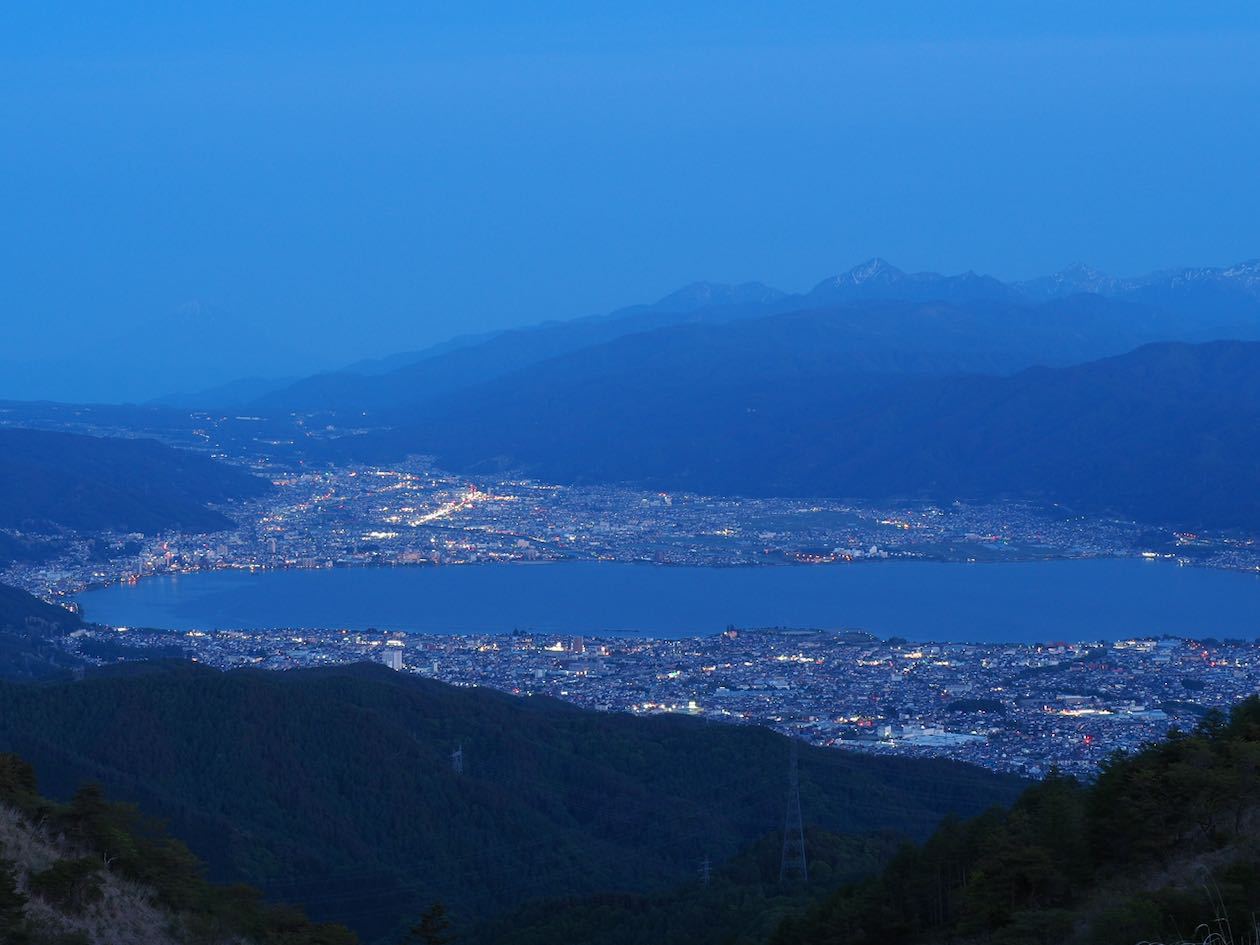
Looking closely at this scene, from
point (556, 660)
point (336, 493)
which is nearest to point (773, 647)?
point (556, 660)

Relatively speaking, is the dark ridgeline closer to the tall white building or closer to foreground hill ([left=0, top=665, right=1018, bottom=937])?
the tall white building

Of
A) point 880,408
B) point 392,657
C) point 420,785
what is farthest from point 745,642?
point 880,408

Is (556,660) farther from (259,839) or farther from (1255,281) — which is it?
(1255,281)

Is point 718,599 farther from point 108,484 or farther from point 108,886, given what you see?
point 108,886

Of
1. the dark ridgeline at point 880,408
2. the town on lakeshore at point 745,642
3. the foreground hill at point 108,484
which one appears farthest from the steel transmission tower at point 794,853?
the dark ridgeline at point 880,408

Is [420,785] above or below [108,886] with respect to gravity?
below

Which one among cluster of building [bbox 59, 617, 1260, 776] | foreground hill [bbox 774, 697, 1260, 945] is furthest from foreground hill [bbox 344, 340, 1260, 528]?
foreground hill [bbox 774, 697, 1260, 945]
